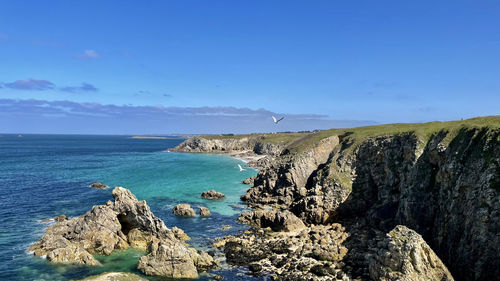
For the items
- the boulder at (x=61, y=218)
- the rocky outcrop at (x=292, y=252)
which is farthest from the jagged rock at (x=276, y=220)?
the boulder at (x=61, y=218)

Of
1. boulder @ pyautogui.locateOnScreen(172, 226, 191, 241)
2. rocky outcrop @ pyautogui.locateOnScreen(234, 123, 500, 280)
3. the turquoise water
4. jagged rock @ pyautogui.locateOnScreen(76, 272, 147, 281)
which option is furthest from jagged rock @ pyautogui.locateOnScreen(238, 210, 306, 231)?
jagged rock @ pyautogui.locateOnScreen(76, 272, 147, 281)

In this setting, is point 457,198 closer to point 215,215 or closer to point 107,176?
point 215,215

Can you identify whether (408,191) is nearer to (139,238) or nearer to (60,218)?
(139,238)

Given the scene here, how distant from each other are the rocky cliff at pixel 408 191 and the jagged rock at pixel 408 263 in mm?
294

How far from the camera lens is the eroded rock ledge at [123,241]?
120ft

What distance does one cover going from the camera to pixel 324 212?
56656 millimetres

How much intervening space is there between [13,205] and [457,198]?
3029 inches

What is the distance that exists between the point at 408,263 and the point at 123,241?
35.5 m

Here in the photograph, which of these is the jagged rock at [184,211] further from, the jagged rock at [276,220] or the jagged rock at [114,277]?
the jagged rock at [114,277]

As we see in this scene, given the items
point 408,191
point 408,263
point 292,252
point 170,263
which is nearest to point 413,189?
point 408,191

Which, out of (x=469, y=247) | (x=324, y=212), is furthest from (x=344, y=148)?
(x=469, y=247)

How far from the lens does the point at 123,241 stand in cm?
4469

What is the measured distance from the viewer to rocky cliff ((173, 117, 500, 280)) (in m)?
32.3

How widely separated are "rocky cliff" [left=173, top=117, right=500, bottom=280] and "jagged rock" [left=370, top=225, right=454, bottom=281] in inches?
11.6
